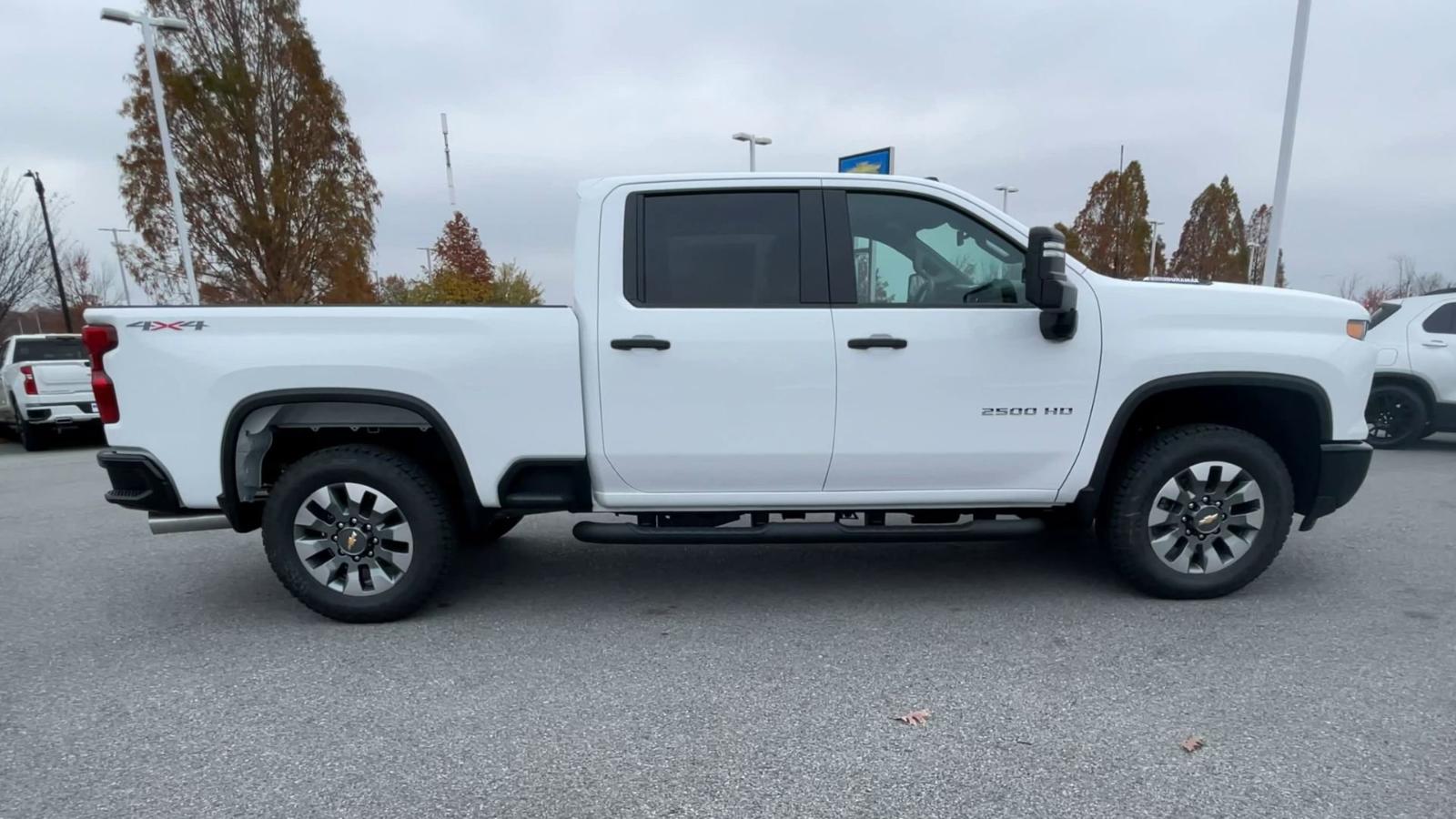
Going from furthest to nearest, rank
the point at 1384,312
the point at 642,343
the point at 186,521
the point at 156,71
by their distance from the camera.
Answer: the point at 156,71 < the point at 1384,312 < the point at 186,521 < the point at 642,343

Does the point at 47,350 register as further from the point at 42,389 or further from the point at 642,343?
the point at 642,343

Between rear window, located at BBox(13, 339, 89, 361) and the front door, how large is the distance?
13343 millimetres

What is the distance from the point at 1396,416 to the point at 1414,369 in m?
0.56

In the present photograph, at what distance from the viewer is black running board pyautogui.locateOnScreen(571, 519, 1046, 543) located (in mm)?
3660

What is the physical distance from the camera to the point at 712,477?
3.62 m

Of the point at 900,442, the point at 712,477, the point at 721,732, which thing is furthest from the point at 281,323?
the point at 900,442

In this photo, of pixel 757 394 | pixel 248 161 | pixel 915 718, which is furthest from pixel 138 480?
→ pixel 248 161

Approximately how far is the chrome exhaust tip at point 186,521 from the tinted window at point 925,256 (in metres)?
3.23

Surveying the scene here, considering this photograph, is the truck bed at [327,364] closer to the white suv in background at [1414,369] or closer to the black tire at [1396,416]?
the white suv in background at [1414,369]

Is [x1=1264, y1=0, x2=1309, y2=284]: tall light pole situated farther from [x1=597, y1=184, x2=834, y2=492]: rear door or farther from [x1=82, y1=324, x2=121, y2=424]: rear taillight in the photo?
[x1=82, y1=324, x2=121, y2=424]: rear taillight

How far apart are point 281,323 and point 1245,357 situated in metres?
4.46

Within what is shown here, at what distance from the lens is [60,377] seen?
1116cm

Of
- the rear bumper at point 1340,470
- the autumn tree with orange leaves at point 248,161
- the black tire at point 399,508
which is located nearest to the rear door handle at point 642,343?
the black tire at point 399,508

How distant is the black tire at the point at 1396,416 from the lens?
27.5 ft
